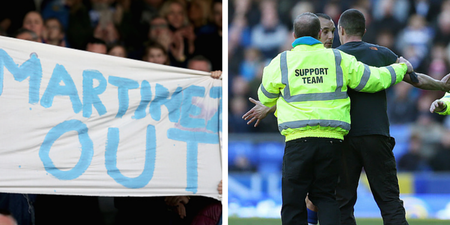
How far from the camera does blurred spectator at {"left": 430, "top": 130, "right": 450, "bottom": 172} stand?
8562 mm

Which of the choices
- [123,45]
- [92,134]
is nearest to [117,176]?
[92,134]

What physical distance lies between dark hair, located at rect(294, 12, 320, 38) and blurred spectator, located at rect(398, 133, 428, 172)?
5.09m

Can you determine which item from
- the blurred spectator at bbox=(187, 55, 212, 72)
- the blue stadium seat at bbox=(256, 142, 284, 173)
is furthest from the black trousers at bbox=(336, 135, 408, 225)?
the blue stadium seat at bbox=(256, 142, 284, 173)

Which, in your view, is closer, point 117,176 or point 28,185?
point 28,185

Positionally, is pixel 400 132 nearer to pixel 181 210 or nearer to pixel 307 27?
pixel 181 210

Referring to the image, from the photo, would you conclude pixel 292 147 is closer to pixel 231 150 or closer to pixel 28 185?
pixel 28 185

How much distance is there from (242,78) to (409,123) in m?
2.91

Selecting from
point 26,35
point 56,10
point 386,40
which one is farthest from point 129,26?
point 386,40

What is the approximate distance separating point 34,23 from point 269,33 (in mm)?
5738

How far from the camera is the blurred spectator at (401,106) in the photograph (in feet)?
29.1

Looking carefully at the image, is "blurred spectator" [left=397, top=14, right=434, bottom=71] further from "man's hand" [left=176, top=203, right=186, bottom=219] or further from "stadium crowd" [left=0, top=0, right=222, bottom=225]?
"man's hand" [left=176, top=203, right=186, bottom=219]

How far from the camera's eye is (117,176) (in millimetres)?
4594

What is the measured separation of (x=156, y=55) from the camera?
17.5 ft

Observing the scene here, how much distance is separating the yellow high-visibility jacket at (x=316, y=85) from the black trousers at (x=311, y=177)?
0.07 metres
